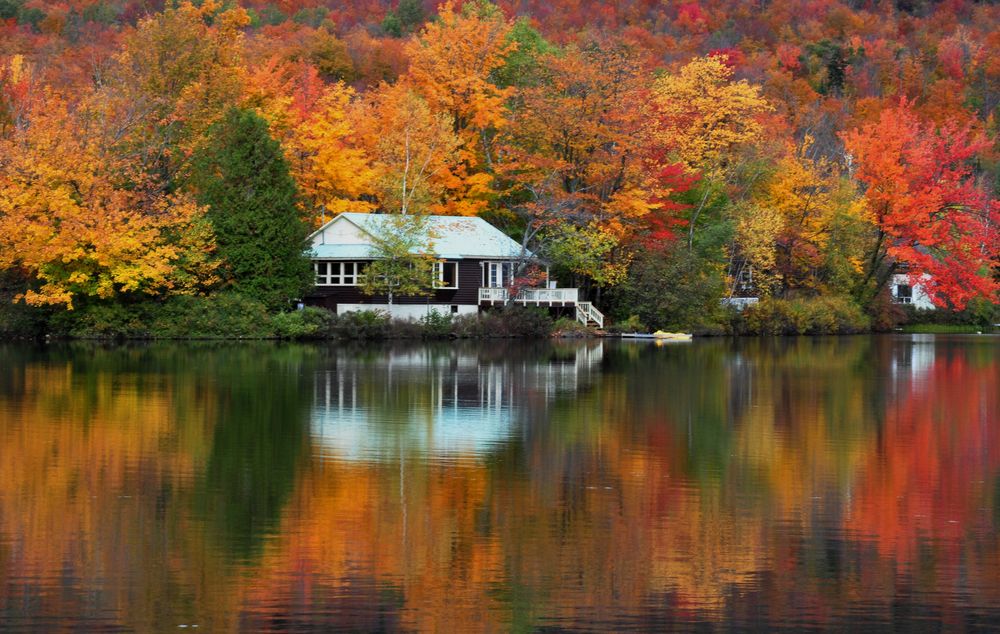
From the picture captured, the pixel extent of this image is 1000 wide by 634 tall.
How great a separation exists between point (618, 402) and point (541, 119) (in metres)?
35.6

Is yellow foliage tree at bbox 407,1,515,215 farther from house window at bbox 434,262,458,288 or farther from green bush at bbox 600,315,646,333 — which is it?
green bush at bbox 600,315,646,333

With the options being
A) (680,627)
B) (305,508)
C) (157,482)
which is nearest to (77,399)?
(157,482)

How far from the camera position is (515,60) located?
77.9 meters

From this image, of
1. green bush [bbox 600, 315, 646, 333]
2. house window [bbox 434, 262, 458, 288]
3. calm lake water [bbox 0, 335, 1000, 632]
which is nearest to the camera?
calm lake water [bbox 0, 335, 1000, 632]

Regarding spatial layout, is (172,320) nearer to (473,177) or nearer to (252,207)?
(252,207)

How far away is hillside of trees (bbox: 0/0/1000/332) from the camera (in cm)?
5481

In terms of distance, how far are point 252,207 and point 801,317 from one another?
29.8 metres

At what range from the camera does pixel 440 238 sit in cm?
6319

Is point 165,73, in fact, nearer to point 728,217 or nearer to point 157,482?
point 728,217

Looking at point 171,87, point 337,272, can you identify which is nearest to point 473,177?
point 337,272

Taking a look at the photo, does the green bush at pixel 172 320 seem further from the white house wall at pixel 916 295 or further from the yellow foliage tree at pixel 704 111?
the white house wall at pixel 916 295

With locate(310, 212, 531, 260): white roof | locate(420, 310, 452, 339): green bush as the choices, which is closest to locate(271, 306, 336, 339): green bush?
locate(420, 310, 452, 339): green bush

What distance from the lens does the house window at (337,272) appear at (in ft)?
206

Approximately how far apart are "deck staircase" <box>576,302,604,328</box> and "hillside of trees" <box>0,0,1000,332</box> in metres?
1.65
